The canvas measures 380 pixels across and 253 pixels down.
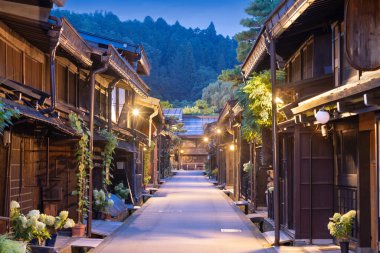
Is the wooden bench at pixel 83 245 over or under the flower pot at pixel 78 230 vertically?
under

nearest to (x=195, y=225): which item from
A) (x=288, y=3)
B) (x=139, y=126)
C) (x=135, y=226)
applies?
(x=135, y=226)

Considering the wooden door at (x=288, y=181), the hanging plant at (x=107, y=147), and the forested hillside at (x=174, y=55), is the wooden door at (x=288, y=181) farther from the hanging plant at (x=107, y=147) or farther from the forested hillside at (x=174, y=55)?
the forested hillside at (x=174, y=55)

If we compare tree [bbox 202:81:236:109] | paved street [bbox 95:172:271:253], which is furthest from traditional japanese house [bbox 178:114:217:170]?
paved street [bbox 95:172:271:253]

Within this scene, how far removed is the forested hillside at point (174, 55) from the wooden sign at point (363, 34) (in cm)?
12931

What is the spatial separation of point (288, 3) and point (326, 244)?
6.46m

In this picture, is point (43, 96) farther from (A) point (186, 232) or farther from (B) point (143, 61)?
(B) point (143, 61)

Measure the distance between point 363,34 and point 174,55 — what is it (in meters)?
158

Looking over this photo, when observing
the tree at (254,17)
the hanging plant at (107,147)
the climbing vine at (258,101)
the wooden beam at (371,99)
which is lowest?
the hanging plant at (107,147)

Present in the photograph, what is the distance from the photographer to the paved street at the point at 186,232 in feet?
54.5

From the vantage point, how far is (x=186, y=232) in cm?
2030

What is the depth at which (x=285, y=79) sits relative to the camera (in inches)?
915

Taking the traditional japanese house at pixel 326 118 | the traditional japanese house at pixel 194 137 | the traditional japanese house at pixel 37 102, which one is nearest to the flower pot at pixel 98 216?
the traditional japanese house at pixel 37 102

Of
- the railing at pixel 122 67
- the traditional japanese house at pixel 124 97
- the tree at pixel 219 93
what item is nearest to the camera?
the railing at pixel 122 67

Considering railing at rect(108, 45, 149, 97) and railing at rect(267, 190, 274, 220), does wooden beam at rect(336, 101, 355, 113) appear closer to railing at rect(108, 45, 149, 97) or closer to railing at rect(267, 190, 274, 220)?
railing at rect(108, 45, 149, 97)
